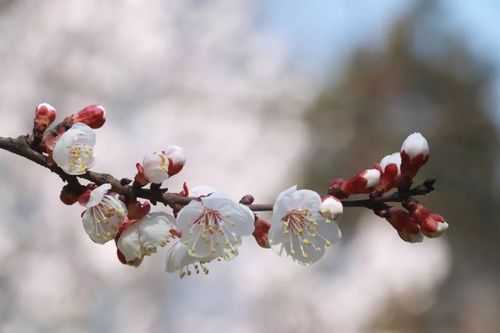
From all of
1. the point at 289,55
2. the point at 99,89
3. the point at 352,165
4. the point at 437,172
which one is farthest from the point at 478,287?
the point at 99,89

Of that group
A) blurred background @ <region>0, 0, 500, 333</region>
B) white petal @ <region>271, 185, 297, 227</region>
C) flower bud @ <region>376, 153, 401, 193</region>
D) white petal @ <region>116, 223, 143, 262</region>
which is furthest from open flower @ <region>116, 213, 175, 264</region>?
blurred background @ <region>0, 0, 500, 333</region>

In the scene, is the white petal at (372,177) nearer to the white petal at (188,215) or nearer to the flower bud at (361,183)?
the flower bud at (361,183)

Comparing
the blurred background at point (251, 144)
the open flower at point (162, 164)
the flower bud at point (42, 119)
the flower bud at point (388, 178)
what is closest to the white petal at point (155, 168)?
the open flower at point (162, 164)

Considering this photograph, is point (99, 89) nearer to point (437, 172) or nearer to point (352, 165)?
point (352, 165)

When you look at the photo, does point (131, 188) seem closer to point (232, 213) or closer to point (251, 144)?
point (232, 213)

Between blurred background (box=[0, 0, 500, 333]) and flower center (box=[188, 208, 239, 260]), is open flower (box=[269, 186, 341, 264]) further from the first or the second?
blurred background (box=[0, 0, 500, 333])

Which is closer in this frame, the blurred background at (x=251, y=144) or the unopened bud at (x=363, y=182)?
the unopened bud at (x=363, y=182)

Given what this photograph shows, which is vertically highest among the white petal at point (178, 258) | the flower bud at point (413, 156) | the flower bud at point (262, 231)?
the flower bud at point (413, 156)
